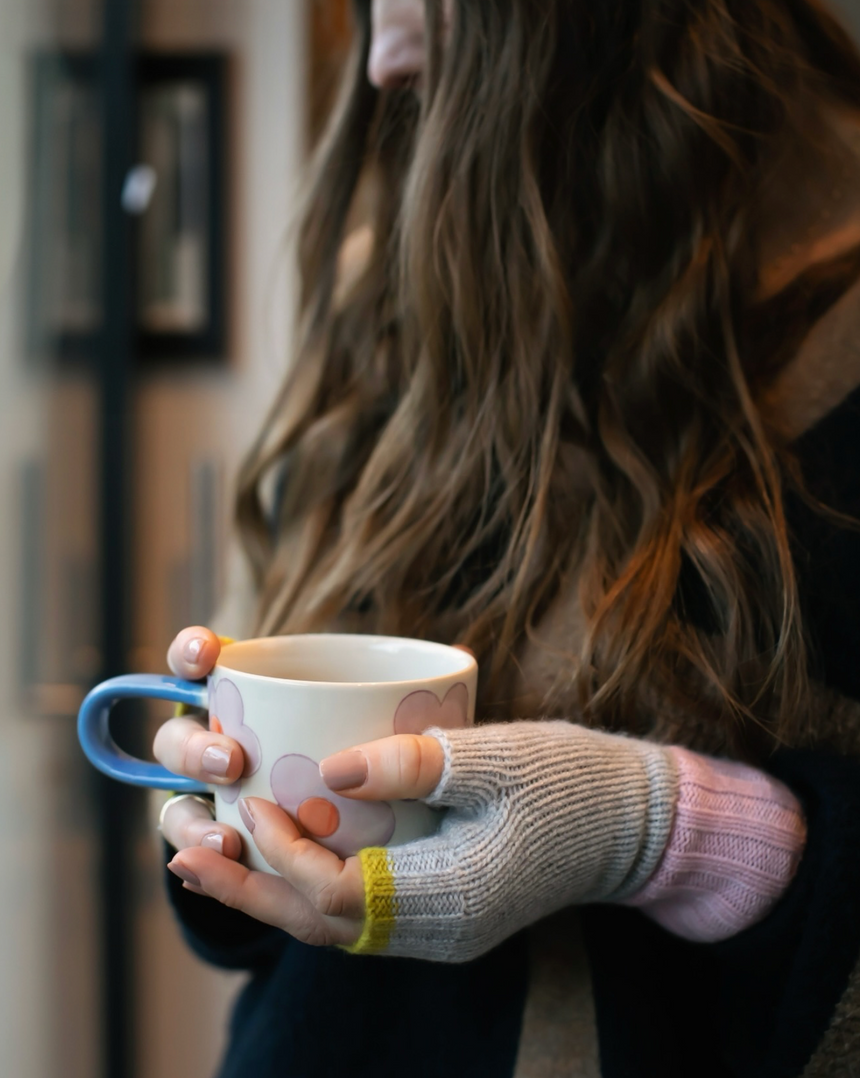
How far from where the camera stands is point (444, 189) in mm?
673

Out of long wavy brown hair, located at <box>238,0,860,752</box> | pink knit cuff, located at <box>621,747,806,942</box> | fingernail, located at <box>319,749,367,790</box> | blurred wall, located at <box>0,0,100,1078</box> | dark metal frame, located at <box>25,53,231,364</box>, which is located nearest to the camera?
fingernail, located at <box>319,749,367,790</box>

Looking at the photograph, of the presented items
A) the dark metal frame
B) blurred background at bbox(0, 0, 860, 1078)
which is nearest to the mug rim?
blurred background at bbox(0, 0, 860, 1078)

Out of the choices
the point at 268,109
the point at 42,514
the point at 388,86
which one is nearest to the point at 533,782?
the point at 388,86

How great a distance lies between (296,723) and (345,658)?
0.37ft

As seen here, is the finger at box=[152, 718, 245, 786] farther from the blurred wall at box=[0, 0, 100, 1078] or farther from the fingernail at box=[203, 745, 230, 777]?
the blurred wall at box=[0, 0, 100, 1078]

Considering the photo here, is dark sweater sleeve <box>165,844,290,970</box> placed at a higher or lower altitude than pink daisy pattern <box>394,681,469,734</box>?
lower

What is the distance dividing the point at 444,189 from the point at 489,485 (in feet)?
0.76

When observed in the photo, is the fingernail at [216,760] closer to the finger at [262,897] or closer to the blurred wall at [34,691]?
the finger at [262,897]

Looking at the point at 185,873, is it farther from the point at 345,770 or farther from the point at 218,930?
the point at 218,930

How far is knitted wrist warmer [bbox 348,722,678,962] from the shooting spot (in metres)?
0.41

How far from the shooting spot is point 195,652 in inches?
17.6

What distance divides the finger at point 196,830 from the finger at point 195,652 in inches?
3.1

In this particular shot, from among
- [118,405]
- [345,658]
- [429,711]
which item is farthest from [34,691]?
[429,711]

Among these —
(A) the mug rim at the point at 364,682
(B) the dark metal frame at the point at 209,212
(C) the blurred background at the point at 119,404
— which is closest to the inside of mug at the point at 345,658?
(A) the mug rim at the point at 364,682
